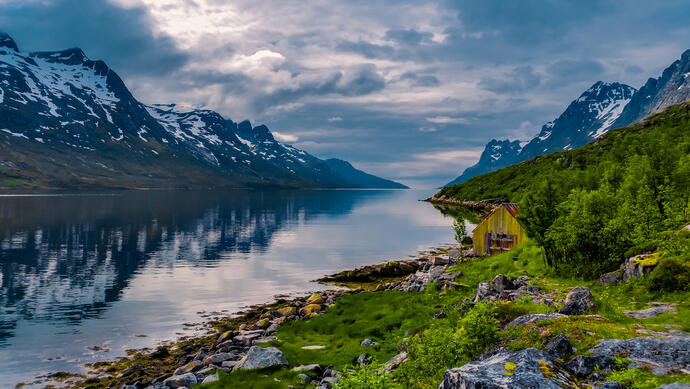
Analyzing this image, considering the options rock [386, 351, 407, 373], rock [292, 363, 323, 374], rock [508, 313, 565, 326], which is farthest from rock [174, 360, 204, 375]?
rock [508, 313, 565, 326]

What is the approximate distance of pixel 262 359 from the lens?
2370 centimetres

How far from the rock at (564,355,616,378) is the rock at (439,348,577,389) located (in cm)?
33

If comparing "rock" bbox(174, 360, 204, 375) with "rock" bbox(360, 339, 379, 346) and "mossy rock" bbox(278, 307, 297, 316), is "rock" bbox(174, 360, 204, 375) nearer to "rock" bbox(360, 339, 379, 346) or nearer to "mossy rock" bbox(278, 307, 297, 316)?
"rock" bbox(360, 339, 379, 346)

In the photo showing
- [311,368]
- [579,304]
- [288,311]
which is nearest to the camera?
[579,304]

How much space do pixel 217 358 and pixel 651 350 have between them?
75.5 feet

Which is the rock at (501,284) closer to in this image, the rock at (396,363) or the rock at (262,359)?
the rock at (396,363)

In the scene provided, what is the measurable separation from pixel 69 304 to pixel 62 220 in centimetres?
9249

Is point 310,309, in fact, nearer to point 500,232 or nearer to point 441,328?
point 441,328

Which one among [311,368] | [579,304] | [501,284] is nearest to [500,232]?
[501,284]

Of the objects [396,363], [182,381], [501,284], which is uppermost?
[501,284]

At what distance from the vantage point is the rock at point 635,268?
75.4 feet

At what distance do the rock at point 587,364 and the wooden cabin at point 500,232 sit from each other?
42.5 metres

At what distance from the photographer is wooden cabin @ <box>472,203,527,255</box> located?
52.9 m

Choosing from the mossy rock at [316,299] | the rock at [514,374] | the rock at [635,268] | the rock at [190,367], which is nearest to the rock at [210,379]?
the rock at [190,367]
